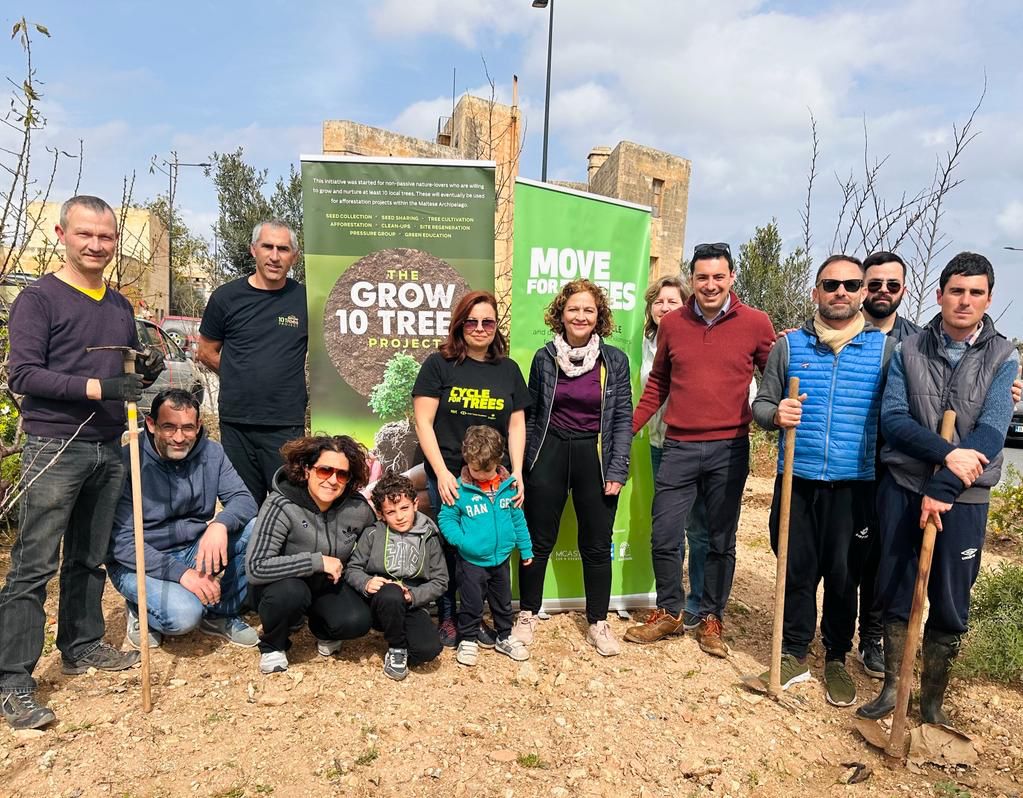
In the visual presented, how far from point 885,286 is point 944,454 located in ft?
3.82

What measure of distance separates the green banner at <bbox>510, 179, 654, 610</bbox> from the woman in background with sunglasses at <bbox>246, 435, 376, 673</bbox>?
1314mm

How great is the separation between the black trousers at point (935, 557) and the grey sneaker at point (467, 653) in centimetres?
197

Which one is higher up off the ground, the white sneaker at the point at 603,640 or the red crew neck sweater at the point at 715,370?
the red crew neck sweater at the point at 715,370

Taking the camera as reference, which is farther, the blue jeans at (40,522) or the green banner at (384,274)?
the green banner at (384,274)

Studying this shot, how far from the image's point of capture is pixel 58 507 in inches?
109

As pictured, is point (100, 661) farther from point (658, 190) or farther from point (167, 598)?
point (658, 190)

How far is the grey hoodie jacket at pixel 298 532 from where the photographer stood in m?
3.16

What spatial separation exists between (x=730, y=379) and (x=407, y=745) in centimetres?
232

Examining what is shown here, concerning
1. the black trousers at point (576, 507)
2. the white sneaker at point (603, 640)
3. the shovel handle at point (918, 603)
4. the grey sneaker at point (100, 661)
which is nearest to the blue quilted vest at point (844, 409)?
the shovel handle at point (918, 603)

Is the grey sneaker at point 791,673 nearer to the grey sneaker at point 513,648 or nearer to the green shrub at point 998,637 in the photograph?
the green shrub at point 998,637

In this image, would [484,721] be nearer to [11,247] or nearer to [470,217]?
[470,217]

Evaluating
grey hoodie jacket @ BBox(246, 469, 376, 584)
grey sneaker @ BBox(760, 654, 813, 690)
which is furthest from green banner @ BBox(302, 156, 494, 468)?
grey sneaker @ BBox(760, 654, 813, 690)

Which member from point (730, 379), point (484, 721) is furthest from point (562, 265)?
point (484, 721)

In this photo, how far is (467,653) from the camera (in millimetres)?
3434
